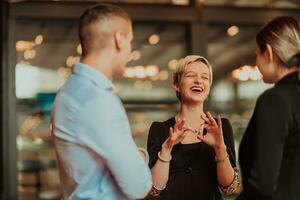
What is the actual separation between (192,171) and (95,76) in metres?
0.84

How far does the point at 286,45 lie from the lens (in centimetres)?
210

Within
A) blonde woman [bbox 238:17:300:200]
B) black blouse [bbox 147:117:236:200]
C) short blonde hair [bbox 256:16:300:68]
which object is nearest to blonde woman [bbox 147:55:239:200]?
black blouse [bbox 147:117:236:200]

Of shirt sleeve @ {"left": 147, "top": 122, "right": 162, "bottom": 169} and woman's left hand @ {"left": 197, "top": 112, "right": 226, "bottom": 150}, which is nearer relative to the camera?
woman's left hand @ {"left": 197, "top": 112, "right": 226, "bottom": 150}

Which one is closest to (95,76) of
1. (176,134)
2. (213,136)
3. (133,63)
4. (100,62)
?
(100,62)

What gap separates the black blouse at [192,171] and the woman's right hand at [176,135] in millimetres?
127

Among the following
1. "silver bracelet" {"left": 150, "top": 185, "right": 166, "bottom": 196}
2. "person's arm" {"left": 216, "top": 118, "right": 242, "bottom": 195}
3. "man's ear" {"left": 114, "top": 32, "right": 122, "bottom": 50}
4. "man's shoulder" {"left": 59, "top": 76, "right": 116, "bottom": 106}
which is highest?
"man's ear" {"left": 114, "top": 32, "right": 122, "bottom": 50}

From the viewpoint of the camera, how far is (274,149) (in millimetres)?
1989

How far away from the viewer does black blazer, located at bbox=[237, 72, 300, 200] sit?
200 centimetres

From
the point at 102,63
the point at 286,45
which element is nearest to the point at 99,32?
the point at 102,63

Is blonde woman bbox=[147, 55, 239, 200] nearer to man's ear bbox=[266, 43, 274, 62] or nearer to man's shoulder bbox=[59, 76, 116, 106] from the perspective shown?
man's ear bbox=[266, 43, 274, 62]

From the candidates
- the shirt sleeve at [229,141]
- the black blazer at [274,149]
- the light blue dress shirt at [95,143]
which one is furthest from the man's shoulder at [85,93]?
the shirt sleeve at [229,141]

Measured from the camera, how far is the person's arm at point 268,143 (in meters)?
1.99

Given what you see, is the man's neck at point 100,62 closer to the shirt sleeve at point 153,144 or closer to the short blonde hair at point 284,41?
the short blonde hair at point 284,41

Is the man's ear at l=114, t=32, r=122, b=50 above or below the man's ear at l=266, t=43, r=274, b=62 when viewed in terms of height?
above
